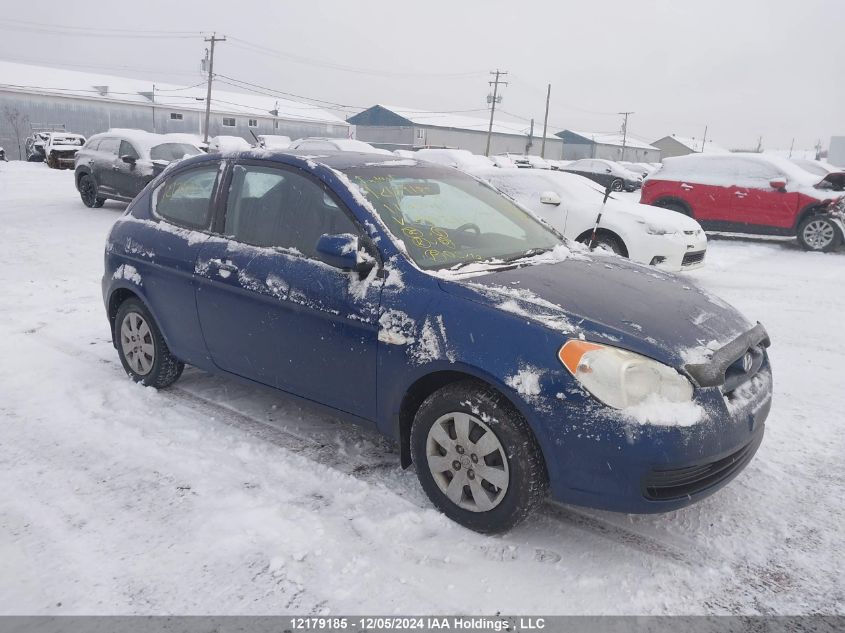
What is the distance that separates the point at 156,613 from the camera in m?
2.39

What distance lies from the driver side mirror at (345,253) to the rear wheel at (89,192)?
12.0 metres

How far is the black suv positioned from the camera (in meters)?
12.4

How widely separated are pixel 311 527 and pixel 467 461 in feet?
2.48

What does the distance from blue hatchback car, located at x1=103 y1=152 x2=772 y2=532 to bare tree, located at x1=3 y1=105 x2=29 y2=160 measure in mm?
44974

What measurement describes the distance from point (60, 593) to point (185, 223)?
7.66 ft

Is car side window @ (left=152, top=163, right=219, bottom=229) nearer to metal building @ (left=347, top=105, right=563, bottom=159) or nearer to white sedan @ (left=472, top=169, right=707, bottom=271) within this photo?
white sedan @ (left=472, top=169, right=707, bottom=271)

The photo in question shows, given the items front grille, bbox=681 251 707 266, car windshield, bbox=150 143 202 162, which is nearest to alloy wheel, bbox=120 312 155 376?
front grille, bbox=681 251 707 266

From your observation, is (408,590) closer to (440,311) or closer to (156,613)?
(156,613)

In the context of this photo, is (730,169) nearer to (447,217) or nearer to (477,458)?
(447,217)

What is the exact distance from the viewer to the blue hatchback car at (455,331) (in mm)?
2592

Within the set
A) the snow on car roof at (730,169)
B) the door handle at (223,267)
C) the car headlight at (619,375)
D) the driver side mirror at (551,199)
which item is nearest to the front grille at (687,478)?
the car headlight at (619,375)

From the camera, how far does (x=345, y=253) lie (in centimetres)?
308

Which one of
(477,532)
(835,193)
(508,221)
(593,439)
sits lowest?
(477,532)

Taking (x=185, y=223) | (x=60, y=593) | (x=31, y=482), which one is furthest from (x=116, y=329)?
(x=60, y=593)
